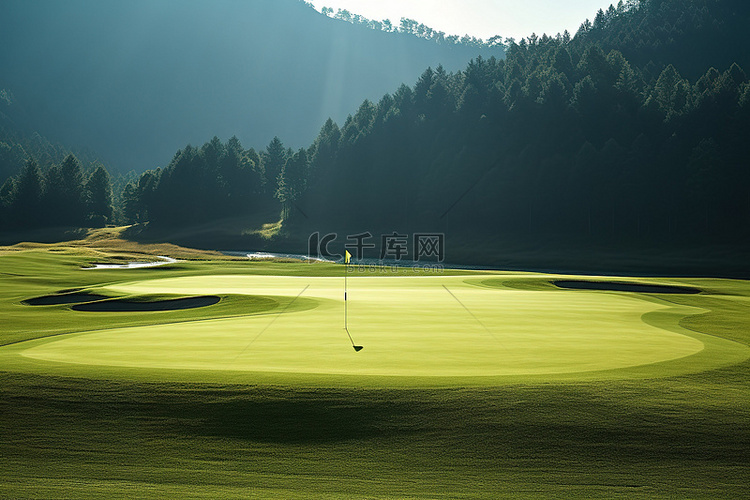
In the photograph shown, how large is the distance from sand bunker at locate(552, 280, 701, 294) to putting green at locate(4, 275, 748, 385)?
12294 millimetres

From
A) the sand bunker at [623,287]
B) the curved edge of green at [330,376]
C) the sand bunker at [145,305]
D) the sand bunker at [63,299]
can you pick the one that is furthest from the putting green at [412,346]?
the sand bunker at [623,287]

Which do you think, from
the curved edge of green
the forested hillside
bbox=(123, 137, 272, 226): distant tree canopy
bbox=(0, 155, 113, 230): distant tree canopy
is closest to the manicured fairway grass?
the curved edge of green

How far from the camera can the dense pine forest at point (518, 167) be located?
234ft

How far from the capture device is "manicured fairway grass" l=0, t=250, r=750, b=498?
6.72 m

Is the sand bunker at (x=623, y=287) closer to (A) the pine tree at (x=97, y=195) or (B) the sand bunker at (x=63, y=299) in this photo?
(B) the sand bunker at (x=63, y=299)

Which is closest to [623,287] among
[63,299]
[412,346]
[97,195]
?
[412,346]

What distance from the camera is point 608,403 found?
8.57 metres

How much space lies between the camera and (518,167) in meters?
82.9

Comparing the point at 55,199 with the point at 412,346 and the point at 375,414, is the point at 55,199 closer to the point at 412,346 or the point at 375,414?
the point at 412,346

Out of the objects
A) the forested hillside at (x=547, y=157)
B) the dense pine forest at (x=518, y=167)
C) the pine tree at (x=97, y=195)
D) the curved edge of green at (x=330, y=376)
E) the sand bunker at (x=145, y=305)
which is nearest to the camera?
the curved edge of green at (x=330, y=376)

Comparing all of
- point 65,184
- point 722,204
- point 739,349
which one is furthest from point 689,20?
point 739,349

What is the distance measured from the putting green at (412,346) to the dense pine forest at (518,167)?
56.9 metres

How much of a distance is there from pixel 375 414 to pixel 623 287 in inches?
1089

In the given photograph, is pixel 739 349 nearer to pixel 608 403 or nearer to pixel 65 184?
pixel 608 403
